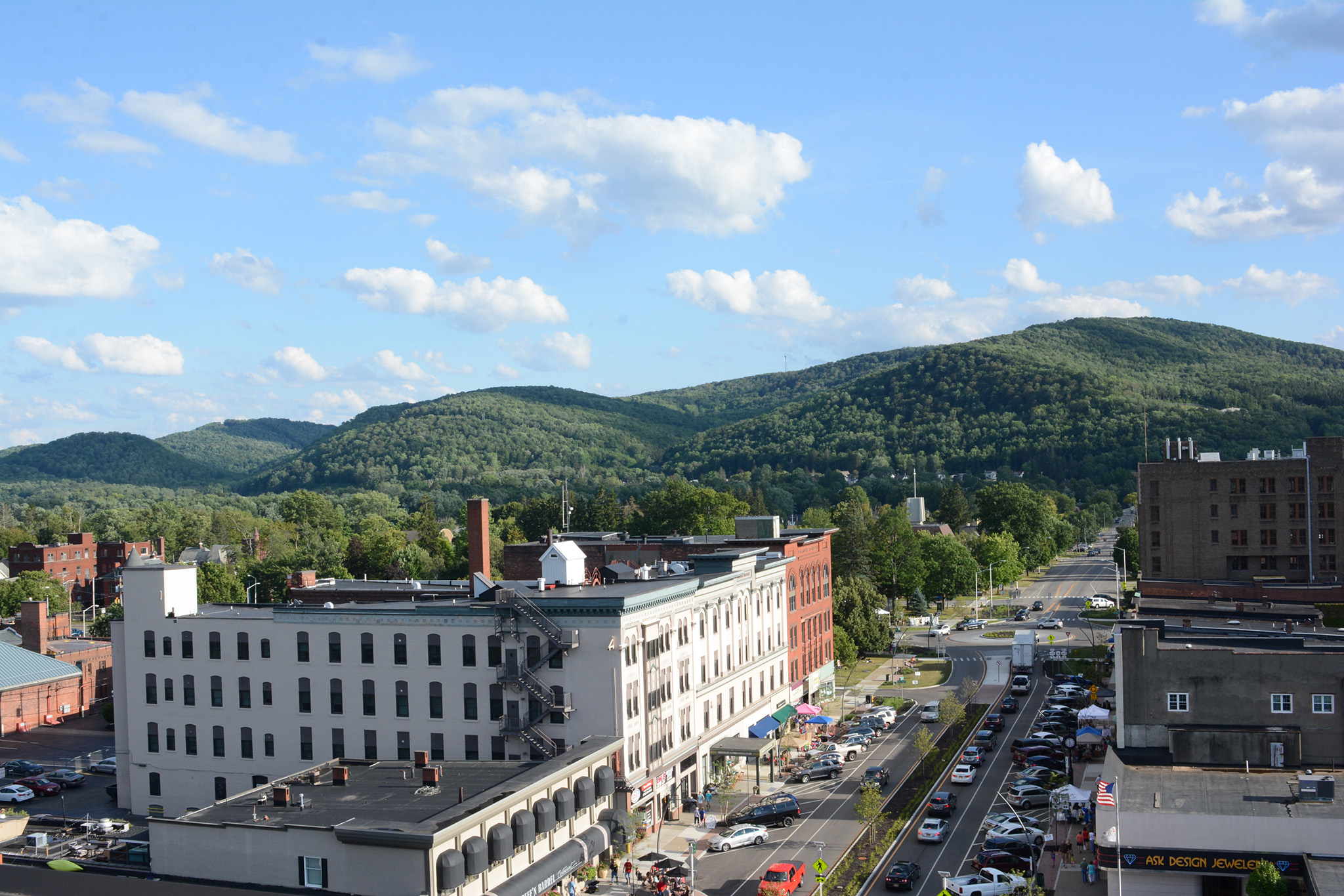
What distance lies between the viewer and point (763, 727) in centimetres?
7331

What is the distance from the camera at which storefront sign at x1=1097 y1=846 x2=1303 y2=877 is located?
134ft

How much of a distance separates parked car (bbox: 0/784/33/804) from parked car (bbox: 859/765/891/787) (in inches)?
2043

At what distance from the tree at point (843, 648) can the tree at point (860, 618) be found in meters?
1.47

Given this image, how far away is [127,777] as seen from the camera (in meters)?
65.1

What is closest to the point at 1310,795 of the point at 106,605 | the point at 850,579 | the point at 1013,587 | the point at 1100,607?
the point at 850,579

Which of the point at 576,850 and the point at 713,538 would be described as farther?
the point at 713,538

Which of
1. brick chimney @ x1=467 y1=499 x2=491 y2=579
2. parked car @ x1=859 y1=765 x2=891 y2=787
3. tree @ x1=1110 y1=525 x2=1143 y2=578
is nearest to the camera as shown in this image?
parked car @ x1=859 y1=765 x2=891 y2=787

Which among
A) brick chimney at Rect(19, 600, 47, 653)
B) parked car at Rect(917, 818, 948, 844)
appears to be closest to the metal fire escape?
parked car at Rect(917, 818, 948, 844)

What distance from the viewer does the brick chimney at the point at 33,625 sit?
106 meters

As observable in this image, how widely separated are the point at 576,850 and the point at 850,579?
254 feet

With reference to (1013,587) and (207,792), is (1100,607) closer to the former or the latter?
(1013,587)

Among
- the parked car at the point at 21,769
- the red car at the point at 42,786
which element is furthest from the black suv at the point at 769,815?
the parked car at the point at 21,769

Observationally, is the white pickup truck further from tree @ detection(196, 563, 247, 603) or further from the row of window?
tree @ detection(196, 563, 247, 603)

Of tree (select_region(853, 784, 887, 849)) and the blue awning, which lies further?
the blue awning
